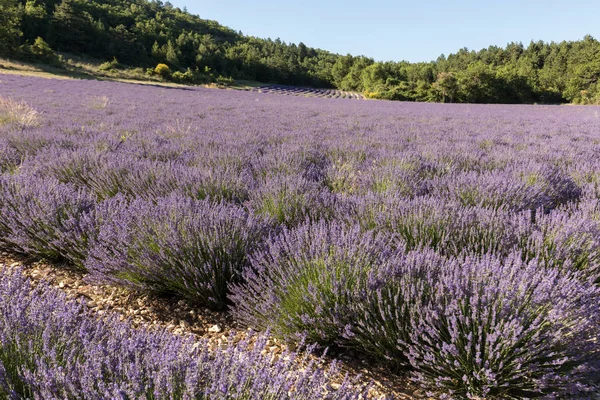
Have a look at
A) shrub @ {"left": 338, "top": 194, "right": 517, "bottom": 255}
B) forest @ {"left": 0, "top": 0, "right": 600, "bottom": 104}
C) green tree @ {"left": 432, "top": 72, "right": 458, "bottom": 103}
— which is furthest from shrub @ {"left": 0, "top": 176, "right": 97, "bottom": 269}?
green tree @ {"left": 432, "top": 72, "right": 458, "bottom": 103}

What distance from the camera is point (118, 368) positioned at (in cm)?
99

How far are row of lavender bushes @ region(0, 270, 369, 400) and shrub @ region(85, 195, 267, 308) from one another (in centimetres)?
67

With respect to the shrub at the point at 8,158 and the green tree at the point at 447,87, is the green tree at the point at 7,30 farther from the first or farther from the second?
the green tree at the point at 447,87

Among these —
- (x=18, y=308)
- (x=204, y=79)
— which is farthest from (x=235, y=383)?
(x=204, y=79)

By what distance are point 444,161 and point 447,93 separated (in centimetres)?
4001

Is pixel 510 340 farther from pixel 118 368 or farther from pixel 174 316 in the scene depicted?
pixel 174 316

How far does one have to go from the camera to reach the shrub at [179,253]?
1891mm

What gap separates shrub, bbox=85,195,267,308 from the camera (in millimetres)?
1891

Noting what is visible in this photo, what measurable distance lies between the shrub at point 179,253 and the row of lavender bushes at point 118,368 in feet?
2.20

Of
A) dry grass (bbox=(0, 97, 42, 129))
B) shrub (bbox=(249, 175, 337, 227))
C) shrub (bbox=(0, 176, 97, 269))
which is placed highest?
dry grass (bbox=(0, 97, 42, 129))

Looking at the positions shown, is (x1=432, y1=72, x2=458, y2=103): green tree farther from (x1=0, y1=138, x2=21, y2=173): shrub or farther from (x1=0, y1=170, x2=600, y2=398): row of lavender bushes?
(x1=0, y1=170, x2=600, y2=398): row of lavender bushes

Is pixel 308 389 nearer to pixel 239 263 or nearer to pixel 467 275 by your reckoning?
pixel 467 275

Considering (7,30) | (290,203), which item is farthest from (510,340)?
(7,30)

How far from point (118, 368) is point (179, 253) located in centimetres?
96
